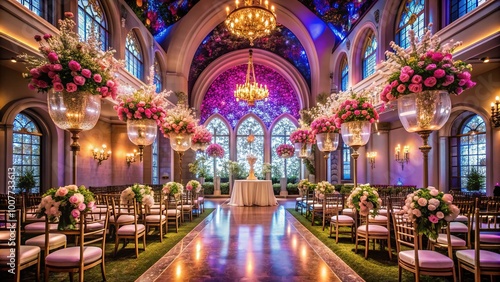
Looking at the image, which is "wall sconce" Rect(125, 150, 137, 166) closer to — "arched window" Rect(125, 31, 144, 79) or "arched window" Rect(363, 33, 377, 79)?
"arched window" Rect(125, 31, 144, 79)

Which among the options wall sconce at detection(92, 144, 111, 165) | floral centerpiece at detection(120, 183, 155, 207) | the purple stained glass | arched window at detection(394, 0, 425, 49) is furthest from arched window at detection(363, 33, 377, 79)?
wall sconce at detection(92, 144, 111, 165)

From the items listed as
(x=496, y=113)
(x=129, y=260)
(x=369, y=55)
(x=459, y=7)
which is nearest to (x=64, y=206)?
(x=129, y=260)

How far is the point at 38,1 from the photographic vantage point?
7.65m

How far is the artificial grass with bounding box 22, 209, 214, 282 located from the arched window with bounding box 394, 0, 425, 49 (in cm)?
852

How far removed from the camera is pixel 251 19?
28.1 ft

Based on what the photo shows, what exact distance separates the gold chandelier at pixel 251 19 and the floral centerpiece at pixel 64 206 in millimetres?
6371

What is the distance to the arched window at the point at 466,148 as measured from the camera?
31.0 feet

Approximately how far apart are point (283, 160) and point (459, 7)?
13248mm

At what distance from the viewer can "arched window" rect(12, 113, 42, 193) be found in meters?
8.48

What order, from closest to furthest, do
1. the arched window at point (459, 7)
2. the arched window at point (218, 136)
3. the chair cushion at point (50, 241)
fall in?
the chair cushion at point (50, 241)
the arched window at point (459, 7)
the arched window at point (218, 136)

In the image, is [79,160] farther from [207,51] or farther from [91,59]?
[207,51]

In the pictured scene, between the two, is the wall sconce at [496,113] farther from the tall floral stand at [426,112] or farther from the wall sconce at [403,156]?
the tall floral stand at [426,112]

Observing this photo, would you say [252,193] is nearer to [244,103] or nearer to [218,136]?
[218,136]

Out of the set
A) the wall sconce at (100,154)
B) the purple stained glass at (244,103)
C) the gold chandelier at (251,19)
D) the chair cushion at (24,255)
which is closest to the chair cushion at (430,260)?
the chair cushion at (24,255)
